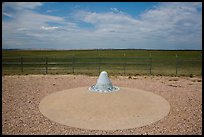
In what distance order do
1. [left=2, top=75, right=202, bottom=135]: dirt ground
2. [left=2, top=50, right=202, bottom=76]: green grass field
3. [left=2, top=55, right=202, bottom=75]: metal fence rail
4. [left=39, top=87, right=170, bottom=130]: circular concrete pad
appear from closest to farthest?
[left=2, top=75, right=202, bottom=135]: dirt ground → [left=39, top=87, right=170, bottom=130]: circular concrete pad → [left=2, top=50, right=202, bottom=76]: green grass field → [left=2, top=55, right=202, bottom=75]: metal fence rail

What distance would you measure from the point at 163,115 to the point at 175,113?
0.64 metres

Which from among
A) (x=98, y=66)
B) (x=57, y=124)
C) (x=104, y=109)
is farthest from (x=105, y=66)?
(x=57, y=124)

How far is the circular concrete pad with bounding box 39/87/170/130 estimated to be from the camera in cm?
741

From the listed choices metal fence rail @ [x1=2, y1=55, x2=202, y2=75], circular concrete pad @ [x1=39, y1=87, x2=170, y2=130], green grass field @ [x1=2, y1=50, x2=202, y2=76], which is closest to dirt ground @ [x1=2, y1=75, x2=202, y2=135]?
circular concrete pad @ [x1=39, y1=87, x2=170, y2=130]

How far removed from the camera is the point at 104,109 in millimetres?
8375

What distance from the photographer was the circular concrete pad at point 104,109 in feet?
24.3

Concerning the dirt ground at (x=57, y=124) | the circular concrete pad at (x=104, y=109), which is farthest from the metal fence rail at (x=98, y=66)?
the circular concrete pad at (x=104, y=109)

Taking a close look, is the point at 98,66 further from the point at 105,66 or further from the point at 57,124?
the point at 57,124

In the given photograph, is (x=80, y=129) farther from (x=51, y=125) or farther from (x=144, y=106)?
(x=144, y=106)

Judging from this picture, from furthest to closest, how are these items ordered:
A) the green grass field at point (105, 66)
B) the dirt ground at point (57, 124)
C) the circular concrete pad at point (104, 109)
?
the green grass field at point (105, 66)
the circular concrete pad at point (104, 109)
the dirt ground at point (57, 124)

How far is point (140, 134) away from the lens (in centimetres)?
650

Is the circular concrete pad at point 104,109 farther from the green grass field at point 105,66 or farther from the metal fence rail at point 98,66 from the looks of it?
the metal fence rail at point 98,66

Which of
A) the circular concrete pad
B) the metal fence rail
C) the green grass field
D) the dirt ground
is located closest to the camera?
the dirt ground

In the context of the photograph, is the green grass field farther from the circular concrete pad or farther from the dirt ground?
the circular concrete pad
